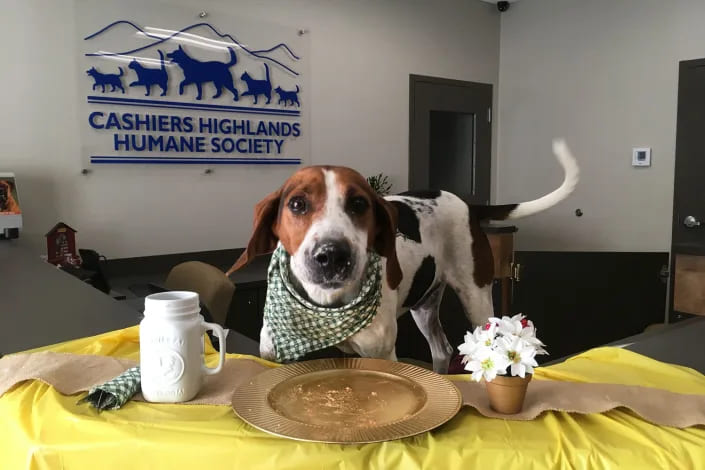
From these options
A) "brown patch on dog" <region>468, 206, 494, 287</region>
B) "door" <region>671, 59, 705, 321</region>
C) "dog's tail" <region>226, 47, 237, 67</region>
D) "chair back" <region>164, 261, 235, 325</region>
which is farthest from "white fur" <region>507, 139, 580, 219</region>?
"door" <region>671, 59, 705, 321</region>

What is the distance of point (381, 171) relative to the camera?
445 centimetres

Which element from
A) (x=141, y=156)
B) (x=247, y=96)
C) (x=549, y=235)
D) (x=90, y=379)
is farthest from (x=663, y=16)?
(x=90, y=379)

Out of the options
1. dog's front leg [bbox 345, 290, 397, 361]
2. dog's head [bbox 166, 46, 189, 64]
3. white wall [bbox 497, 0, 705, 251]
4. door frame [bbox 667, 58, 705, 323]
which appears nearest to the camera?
dog's front leg [bbox 345, 290, 397, 361]

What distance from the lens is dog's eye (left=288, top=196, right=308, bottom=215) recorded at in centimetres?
119

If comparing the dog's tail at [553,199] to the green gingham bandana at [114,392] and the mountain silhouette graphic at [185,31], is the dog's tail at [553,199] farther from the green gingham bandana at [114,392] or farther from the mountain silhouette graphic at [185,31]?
the mountain silhouette graphic at [185,31]

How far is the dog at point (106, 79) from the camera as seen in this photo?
10.4 ft

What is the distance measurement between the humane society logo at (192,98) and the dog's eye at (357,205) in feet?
7.96

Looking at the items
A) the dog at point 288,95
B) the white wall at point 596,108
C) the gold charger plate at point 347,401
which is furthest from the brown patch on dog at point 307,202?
the white wall at point 596,108

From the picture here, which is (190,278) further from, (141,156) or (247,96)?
(247,96)

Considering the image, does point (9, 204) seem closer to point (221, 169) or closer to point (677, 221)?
point (221, 169)

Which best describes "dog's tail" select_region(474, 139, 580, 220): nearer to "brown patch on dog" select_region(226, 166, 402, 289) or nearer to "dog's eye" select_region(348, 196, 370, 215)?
"brown patch on dog" select_region(226, 166, 402, 289)

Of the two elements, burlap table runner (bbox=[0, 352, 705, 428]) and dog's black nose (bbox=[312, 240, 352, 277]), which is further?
dog's black nose (bbox=[312, 240, 352, 277])

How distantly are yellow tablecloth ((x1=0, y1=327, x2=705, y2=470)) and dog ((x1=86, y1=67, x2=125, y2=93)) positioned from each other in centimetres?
255

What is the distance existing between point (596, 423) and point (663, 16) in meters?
4.07
